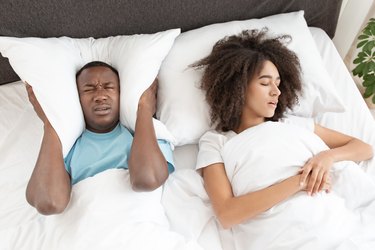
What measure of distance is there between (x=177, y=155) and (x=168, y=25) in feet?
1.78

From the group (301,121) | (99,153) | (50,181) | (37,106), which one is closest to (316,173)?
(301,121)

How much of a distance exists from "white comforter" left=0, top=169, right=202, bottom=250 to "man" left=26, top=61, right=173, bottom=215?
4cm

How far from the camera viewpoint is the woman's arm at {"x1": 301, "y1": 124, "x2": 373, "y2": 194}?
106 centimetres

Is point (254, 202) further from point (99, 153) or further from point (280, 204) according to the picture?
point (99, 153)

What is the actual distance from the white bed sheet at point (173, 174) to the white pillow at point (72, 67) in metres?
0.17

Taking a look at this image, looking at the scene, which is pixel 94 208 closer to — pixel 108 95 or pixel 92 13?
pixel 108 95

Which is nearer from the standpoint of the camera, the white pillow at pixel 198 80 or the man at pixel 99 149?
the man at pixel 99 149

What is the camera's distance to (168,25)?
4.85 feet

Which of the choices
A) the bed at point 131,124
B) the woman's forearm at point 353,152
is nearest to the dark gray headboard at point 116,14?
the bed at point 131,124

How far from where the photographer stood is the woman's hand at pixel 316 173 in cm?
105

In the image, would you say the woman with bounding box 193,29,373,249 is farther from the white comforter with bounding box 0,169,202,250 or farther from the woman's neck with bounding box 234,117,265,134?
the white comforter with bounding box 0,169,202,250

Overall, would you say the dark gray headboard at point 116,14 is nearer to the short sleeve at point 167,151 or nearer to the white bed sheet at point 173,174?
the white bed sheet at point 173,174

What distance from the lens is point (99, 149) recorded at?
117cm

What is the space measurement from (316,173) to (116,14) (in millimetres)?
929
